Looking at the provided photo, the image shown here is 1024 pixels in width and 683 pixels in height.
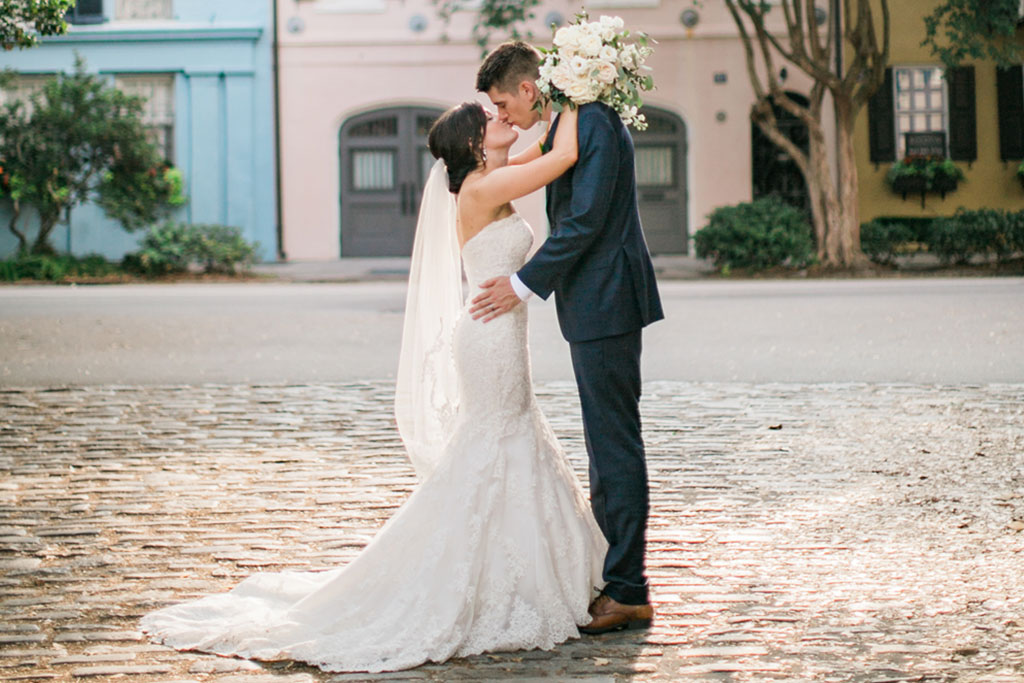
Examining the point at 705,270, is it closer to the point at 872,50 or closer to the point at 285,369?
the point at 872,50

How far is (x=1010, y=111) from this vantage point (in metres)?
26.1

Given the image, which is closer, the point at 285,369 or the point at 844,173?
the point at 285,369

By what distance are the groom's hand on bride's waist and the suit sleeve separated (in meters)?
0.15

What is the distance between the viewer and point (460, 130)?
4.27 metres

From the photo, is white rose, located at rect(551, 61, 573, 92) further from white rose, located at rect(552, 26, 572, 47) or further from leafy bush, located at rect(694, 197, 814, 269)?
leafy bush, located at rect(694, 197, 814, 269)

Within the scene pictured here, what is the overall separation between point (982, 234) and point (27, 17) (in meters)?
16.8

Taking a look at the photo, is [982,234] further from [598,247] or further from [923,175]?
[598,247]

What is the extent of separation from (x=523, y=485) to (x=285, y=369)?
6657 mm

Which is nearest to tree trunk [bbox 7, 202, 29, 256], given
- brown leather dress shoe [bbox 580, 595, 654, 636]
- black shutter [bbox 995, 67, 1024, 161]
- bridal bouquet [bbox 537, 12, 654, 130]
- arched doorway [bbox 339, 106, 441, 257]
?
arched doorway [bbox 339, 106, 441, 257]

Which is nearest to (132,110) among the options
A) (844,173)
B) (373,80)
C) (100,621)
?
(373,80)

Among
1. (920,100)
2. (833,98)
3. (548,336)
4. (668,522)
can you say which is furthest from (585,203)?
(920,100)

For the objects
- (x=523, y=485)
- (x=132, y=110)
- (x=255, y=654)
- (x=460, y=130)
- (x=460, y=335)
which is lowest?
(x=255, y=654)

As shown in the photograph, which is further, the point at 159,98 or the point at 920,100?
the point at 159,98

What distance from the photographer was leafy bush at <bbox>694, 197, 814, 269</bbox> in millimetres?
21188
